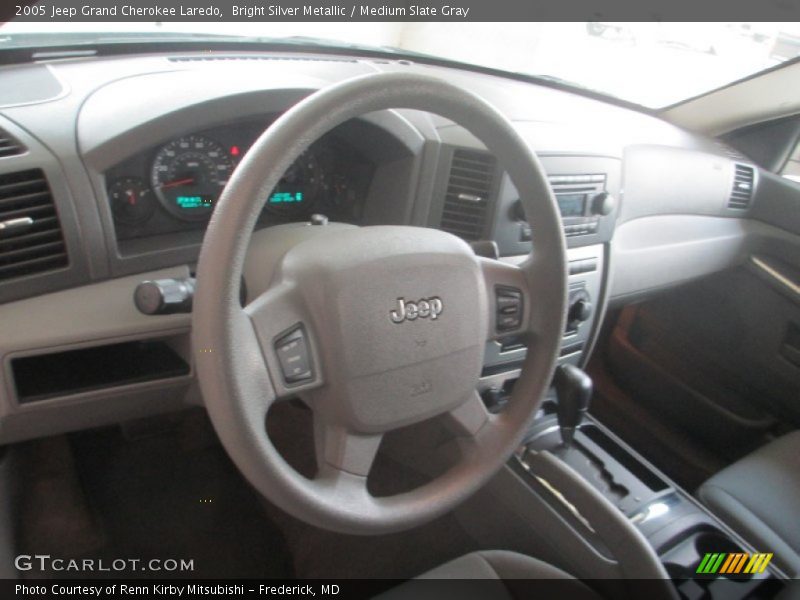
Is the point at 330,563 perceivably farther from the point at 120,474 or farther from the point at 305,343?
the point at 305,343

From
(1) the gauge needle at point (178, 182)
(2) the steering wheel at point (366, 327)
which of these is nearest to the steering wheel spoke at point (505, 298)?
(2) the steering wheel at point (366, 327)

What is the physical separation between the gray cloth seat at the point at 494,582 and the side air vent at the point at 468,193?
2.05ft

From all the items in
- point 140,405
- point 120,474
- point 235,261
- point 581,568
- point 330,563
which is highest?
point 235,261

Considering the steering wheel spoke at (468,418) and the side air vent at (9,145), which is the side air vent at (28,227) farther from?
the steering wheel spoke at (468,418)

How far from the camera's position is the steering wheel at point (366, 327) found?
2.35 feet

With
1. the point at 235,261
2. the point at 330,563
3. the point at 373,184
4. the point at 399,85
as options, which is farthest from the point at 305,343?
the point at 330,563

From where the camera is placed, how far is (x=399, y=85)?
80 cm

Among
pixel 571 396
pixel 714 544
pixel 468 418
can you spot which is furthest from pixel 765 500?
pixel 468 418

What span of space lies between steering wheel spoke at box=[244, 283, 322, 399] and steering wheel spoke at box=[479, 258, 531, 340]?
304 mm

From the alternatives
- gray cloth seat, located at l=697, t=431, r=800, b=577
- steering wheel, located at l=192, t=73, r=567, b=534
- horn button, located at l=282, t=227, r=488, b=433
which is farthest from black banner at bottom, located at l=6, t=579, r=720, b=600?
gray cloth seat, located at l=697, t=431, r=800, b=577
